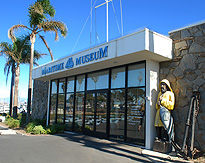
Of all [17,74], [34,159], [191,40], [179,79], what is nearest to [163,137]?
[179,79]

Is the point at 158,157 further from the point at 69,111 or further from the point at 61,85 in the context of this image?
the point at 61,85

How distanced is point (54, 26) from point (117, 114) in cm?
911

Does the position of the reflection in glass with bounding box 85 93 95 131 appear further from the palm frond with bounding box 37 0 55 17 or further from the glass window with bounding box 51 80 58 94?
the palm frond with bounding box 37 0 55 17

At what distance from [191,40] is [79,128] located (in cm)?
747

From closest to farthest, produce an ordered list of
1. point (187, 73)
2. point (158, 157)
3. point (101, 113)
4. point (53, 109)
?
1. point (158, 157)
2. point (187, 73)
3. point (101, 113)
4. point (53, 109)

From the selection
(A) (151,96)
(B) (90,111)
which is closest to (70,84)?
(B) (90,111)

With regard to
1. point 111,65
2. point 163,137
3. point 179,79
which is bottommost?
point 163,137

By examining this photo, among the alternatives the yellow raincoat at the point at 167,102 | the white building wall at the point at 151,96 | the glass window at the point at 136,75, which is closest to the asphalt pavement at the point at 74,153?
the white building wall at the point at 151,96

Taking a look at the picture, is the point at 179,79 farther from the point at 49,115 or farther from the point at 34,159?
the point at 49,115

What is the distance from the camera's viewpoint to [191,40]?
7371mm

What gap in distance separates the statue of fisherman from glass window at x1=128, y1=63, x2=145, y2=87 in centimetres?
97

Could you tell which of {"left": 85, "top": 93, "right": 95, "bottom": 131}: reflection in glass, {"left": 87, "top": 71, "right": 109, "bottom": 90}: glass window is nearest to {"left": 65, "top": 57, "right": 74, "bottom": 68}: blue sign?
{"left": 87, "top": 71, "right": 109, "bottom": 90}: glass window

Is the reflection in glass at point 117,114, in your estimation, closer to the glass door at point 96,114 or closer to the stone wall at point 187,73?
the glass door at point 96,114

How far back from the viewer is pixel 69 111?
1275 centimetres
